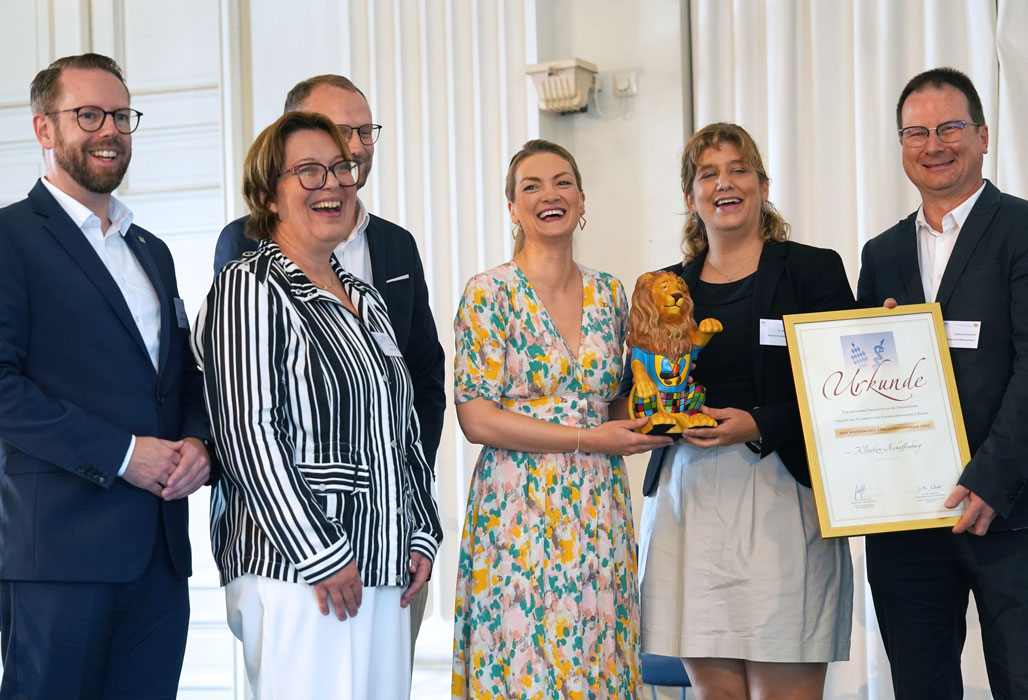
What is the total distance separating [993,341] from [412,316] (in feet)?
5.07

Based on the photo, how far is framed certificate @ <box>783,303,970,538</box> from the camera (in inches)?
104

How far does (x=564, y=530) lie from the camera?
2.71 m

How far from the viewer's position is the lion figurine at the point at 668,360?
2660mm

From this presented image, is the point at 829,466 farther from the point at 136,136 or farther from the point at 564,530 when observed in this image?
the point at 136,136

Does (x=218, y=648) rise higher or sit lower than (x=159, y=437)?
lower

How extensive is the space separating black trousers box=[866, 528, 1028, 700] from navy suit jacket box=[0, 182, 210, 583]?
1822mm

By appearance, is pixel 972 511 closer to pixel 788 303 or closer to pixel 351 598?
pixel 788 303

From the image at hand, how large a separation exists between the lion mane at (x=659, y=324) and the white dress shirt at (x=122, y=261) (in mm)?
1199

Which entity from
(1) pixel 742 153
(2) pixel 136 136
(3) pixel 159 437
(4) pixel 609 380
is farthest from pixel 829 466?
(2) pixel 136 136

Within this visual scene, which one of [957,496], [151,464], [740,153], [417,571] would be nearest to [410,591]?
[417,571]

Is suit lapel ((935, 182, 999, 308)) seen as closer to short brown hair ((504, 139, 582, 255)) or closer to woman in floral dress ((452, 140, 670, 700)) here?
woman in floral dress ((452, 140, 670, 700))

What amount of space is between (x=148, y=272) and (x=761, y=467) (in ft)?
5.40

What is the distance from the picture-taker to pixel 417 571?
2375mm

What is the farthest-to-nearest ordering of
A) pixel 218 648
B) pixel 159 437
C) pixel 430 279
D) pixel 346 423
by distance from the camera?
1. pixel 218 648
2. pixel 430 279
3. pixel 159 437
4. pixel 346 423
